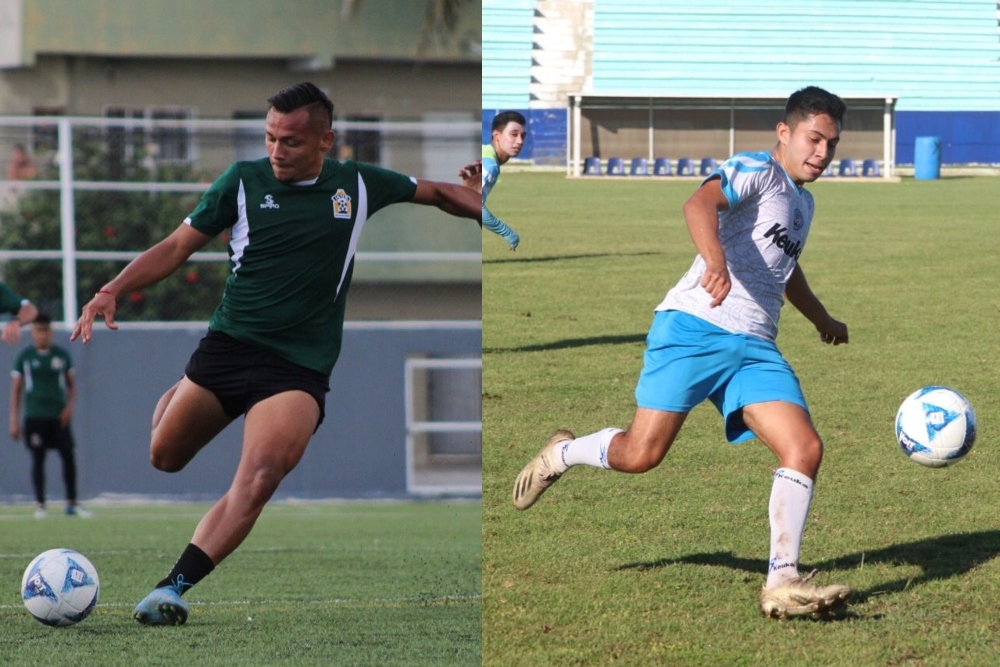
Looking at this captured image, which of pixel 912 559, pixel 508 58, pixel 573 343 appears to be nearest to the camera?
pixel 912 559

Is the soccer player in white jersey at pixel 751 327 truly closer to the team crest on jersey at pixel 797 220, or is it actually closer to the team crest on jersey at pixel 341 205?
the team crest on jersey at pixel 797 220

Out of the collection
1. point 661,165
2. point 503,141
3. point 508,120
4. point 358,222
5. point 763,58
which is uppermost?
point 763,58

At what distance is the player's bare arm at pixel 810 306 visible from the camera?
14.3 ft

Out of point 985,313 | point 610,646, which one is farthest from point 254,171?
point 985,313

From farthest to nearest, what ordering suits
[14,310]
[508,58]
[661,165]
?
[508,58] < [661,165] < [14,310]

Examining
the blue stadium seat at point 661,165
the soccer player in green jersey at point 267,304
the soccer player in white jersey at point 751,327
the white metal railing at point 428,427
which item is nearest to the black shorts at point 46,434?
the white metal railing at point 428,427

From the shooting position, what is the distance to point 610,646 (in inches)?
140

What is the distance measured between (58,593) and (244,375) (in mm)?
829

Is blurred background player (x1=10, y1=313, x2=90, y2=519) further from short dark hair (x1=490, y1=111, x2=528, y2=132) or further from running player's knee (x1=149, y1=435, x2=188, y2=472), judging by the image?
running player's knee (x1=149, y1=435, x2=188, y2=472)

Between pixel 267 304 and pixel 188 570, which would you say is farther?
pixel 267 304

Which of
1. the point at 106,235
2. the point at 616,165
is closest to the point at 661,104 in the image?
the point at 616,165

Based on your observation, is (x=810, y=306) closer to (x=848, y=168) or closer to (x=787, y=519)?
(x=787, y=519)

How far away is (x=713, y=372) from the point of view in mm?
4047

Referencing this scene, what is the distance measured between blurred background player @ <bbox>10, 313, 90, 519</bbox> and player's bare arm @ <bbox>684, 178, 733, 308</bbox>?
7.71 m
